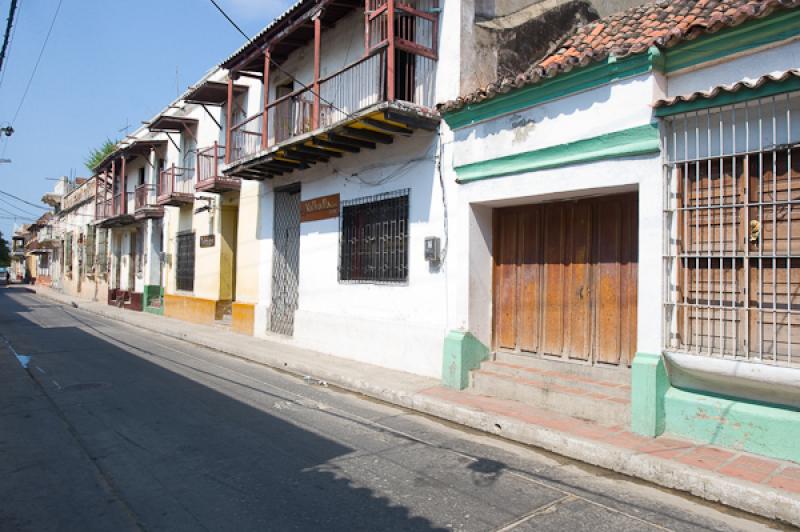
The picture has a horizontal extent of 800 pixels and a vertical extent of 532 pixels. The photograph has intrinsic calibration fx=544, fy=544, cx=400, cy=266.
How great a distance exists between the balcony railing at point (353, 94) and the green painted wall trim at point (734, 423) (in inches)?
212

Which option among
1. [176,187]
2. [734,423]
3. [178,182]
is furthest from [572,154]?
[178,182]

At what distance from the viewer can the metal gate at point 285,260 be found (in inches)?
505

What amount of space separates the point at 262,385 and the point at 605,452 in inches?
205

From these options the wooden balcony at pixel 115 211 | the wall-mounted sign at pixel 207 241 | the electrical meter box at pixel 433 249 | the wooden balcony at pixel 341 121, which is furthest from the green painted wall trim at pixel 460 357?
the wooden balcony at pixel 115 211

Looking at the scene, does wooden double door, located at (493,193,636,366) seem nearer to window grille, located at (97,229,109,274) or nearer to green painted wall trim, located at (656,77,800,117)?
green painted wall trim, located at (656,77,800,117)

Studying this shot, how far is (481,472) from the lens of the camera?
4.75 meters

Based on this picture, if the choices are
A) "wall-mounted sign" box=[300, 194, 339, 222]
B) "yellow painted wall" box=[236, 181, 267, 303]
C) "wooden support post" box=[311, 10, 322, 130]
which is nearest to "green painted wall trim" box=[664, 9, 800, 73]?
A: "wooden support post" box=[311, 10, 322, 130]

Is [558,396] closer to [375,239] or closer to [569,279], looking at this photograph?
[569,279]

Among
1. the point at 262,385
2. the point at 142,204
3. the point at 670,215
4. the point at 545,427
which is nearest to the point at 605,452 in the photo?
the point at 545,427

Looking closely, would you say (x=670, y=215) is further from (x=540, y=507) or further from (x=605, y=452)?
(x=540, y=507)

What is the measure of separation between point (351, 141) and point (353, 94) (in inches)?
49.3

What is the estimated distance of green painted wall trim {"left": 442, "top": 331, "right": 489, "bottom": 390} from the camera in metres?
7.57

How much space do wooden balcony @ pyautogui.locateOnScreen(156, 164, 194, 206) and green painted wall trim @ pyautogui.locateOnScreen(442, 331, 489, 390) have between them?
12.9m

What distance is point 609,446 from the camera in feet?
16.5
